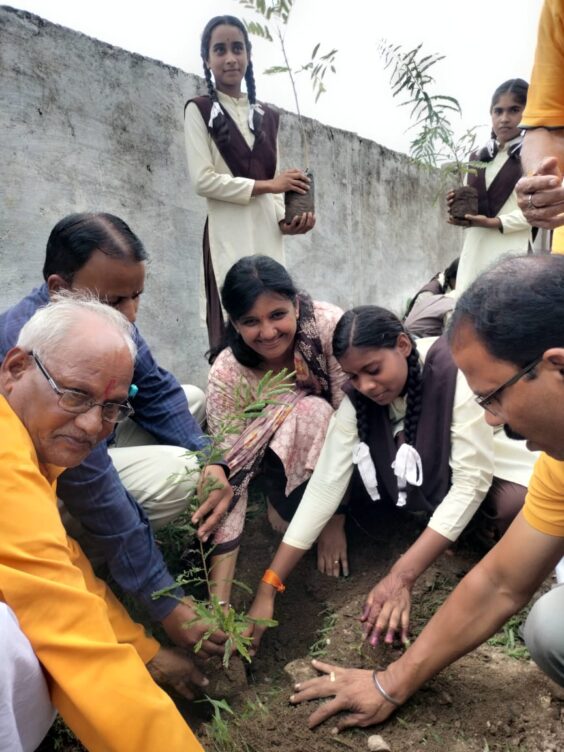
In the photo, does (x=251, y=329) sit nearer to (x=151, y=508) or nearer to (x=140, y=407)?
(x=140, y=407)

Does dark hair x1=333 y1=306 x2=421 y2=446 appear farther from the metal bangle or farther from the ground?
the metal bangle

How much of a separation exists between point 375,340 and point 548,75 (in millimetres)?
1127

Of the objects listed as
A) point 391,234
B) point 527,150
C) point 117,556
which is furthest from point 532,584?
point 391,234

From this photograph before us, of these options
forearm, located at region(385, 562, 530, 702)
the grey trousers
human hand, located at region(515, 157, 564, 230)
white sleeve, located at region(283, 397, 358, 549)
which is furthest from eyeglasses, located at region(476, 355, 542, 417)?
white sleeve, located at region(283, 397, 358, 549)

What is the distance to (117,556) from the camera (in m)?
1.88

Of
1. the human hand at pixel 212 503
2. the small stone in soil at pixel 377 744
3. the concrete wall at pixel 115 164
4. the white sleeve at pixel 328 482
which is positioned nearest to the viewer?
the small stone in soil at pixel 377 744

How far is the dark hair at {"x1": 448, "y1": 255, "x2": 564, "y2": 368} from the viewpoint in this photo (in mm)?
1248

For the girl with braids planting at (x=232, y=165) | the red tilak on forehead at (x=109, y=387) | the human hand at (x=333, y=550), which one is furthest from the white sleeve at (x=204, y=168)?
the red tilak on forehead at (x=109, y=387)

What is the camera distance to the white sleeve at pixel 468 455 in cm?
223

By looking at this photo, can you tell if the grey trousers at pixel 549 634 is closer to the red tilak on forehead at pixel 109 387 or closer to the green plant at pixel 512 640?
the green plant at pixel 512 640

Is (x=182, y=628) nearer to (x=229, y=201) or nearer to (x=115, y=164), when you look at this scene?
(x=229, y=201)

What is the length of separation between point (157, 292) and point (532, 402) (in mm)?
3066

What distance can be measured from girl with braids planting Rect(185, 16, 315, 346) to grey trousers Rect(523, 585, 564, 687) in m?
2.34

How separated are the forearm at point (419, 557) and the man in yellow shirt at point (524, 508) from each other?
0.35m
